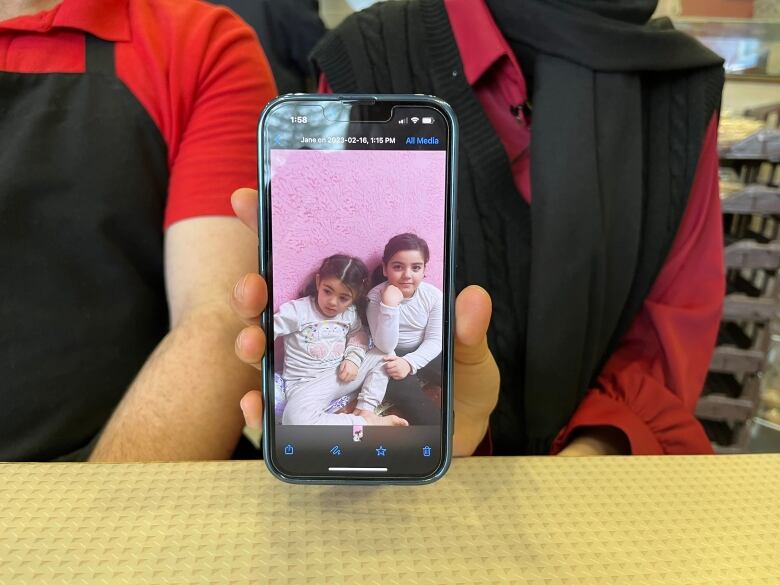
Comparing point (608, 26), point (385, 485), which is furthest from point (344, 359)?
point (608, 26)

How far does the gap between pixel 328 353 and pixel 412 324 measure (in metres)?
0.05

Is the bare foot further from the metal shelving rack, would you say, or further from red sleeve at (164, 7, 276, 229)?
the metal shelving rack

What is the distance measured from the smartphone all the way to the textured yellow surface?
3 cm

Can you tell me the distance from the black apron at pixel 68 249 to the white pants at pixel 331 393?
31cm

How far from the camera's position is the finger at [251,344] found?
349mm

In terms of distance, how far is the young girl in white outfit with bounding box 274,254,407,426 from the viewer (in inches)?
13.7

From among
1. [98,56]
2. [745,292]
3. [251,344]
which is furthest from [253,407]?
[745,292]

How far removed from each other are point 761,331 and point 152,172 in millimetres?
956

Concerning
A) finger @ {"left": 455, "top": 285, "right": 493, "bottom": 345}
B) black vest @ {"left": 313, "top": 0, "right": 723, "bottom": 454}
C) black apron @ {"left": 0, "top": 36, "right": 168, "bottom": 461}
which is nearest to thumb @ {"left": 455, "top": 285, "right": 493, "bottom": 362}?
finger @ {"left": 455, "top": 285, "right": 493, "bottom": 345}

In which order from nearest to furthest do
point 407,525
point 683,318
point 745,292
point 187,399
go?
point 407,525 < point 187,399 < point 683,318 < point 745,292

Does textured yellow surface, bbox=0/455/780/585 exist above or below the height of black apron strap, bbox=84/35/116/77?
below

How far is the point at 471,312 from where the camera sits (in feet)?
1.15

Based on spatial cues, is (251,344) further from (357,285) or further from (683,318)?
(683,318)

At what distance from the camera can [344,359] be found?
1.16 feet
